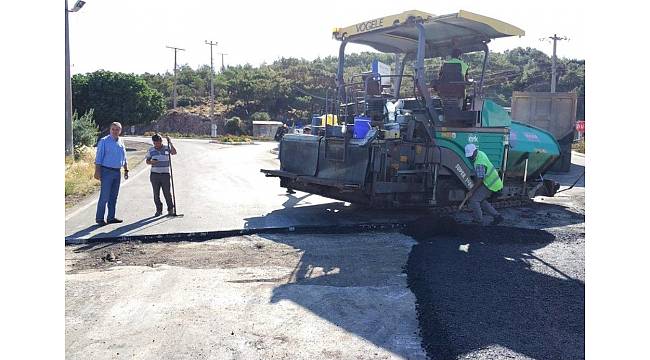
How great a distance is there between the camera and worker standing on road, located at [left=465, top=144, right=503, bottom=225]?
311 inches

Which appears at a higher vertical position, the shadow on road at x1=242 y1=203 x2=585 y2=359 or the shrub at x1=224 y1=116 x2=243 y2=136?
the shrub at x1=224 y1=116 x2=243 y2=136

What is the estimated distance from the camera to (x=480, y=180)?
7.98 meters

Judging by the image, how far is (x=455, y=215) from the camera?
30.0 feet

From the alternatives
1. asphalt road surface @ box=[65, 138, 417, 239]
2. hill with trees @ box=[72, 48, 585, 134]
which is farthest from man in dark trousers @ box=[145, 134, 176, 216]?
hill with trees @ box=[72, 48, 585, 134]

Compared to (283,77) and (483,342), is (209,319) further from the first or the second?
(283,77)

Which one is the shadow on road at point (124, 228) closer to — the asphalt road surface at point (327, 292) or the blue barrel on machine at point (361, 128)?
the asphalt road surface at point (327, 292)

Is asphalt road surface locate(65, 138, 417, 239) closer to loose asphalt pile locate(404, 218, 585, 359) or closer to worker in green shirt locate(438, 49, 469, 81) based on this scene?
loose asphalt pile locate(404, 218, 585, 359)

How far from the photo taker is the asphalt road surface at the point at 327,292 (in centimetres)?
397

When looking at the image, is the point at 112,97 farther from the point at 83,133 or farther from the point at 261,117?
the point at 261,117

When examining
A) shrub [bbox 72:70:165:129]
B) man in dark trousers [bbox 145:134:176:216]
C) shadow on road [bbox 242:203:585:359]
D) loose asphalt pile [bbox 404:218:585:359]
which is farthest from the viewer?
shrub [bbox 72:70:165:129]

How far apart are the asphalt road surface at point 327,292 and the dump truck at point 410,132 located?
0.63 meters

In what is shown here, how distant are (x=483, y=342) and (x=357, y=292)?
57.0 inches

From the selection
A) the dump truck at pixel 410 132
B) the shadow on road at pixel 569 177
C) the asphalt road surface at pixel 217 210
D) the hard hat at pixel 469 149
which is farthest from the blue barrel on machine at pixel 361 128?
the shadow on road at pixel 569 177

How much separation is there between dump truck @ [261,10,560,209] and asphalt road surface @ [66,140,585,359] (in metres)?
0.63
